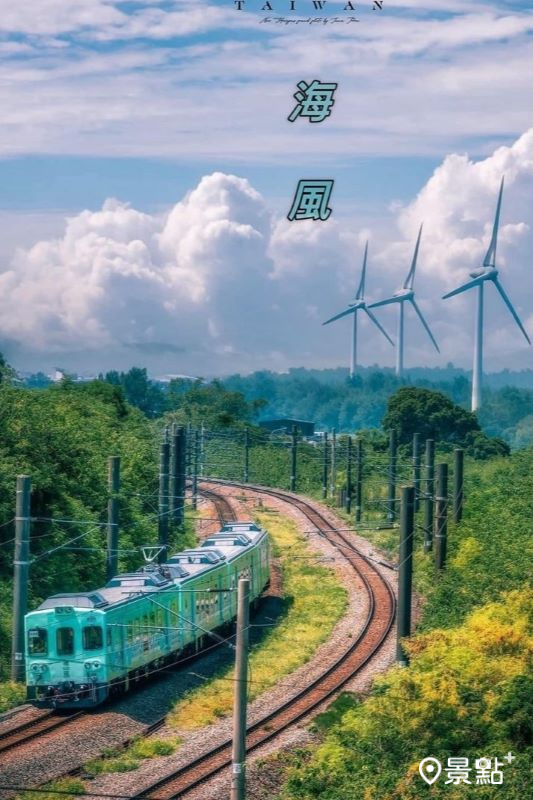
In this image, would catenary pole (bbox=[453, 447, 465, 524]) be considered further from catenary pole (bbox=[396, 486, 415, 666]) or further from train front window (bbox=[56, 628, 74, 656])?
train front window (bbox=[56, 628, 74, 656])

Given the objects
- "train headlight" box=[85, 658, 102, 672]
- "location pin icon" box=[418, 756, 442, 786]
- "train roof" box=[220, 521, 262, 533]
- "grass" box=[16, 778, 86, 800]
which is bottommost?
"grass" box=[16, 778, 86, 800]

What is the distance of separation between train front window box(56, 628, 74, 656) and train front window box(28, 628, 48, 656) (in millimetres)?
390

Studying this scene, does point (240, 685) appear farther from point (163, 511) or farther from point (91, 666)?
point (163, 511)

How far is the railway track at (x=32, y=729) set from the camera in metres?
30.3

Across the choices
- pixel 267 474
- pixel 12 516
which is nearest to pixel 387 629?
pixel 12 516

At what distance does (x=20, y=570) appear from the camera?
35344 mm

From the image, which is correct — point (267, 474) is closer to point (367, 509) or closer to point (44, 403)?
Answer: point (367, 509)

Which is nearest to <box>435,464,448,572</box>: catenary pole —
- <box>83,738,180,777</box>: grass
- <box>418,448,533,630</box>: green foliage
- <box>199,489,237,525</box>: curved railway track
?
<box>418,448,533,630</box>: green foliage

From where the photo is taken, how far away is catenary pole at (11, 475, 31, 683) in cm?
3509

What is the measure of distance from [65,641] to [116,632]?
4.79 feet

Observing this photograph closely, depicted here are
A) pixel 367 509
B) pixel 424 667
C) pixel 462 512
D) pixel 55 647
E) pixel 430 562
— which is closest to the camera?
pixel 424 667

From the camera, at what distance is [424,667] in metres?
31.2

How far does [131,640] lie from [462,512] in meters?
29.9

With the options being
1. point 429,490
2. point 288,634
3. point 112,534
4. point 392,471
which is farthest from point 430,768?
point 392,471
